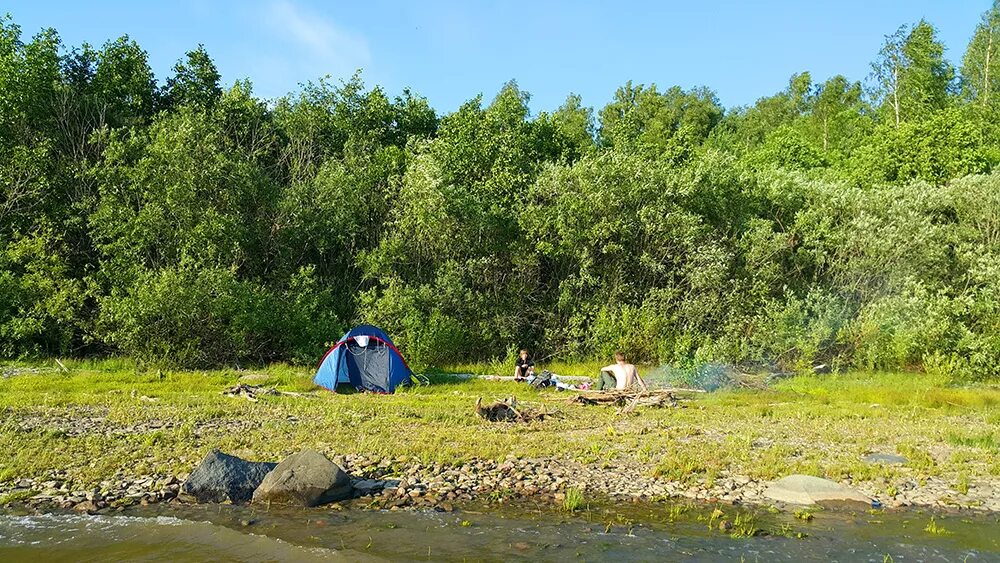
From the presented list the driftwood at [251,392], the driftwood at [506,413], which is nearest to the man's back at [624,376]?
the driftwood at [506,413]

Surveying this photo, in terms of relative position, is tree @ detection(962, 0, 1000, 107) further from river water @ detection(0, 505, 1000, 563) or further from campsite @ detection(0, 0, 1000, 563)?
river water @ detection(0, 505, 1000, 563)

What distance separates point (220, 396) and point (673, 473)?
12.2 metres

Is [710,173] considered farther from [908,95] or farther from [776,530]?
[908,95]

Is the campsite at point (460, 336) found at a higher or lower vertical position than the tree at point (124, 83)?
lower

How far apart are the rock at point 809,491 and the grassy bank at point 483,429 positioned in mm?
638

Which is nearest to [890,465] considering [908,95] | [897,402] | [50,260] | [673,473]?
[673,473]

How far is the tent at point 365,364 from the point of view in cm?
2341

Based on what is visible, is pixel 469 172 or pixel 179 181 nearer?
pixel 179 181

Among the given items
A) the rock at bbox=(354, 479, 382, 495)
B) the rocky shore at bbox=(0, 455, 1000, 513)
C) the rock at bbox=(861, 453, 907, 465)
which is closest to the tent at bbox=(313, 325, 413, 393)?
the rocky shore at bbox=(0, 455, 1000, 513)

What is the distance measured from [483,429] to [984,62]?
5720 centimetres

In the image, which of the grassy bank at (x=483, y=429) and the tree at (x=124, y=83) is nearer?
the grassy bank at (x=483, y=429)

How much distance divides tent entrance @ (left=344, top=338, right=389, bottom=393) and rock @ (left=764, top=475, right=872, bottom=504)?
44.6 ft

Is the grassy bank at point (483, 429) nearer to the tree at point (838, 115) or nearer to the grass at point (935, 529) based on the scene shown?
the grass at point (935, 529)

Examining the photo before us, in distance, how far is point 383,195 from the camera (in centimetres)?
3325
